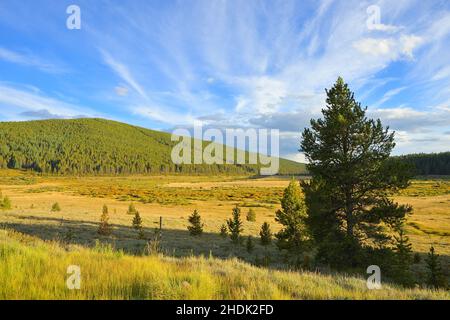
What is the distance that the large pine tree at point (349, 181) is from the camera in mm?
14484

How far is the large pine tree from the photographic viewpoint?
14484mm

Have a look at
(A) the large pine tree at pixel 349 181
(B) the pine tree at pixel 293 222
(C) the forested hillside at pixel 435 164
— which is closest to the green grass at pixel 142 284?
(A) the large pine tree at pixel 349 181

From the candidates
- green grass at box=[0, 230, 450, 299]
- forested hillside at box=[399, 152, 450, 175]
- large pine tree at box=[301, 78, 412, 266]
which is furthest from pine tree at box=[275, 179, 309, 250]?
forested hillside at box=[399, 152, 450, 175]

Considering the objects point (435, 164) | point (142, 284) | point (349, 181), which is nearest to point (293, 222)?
point (349, 181)

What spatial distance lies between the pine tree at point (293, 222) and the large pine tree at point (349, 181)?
3503 mm

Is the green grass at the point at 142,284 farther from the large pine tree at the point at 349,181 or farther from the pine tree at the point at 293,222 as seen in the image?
the pine tree at the point at 293,222

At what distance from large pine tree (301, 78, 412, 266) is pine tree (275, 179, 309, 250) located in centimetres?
350

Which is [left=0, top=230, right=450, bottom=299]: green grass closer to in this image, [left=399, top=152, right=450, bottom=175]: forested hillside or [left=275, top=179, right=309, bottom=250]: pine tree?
[left=275, top=179, right=309, bottom=250]: pine tree

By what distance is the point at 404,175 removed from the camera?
46.7ft

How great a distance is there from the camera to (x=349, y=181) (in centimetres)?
1505

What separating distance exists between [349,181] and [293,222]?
4.84 m
